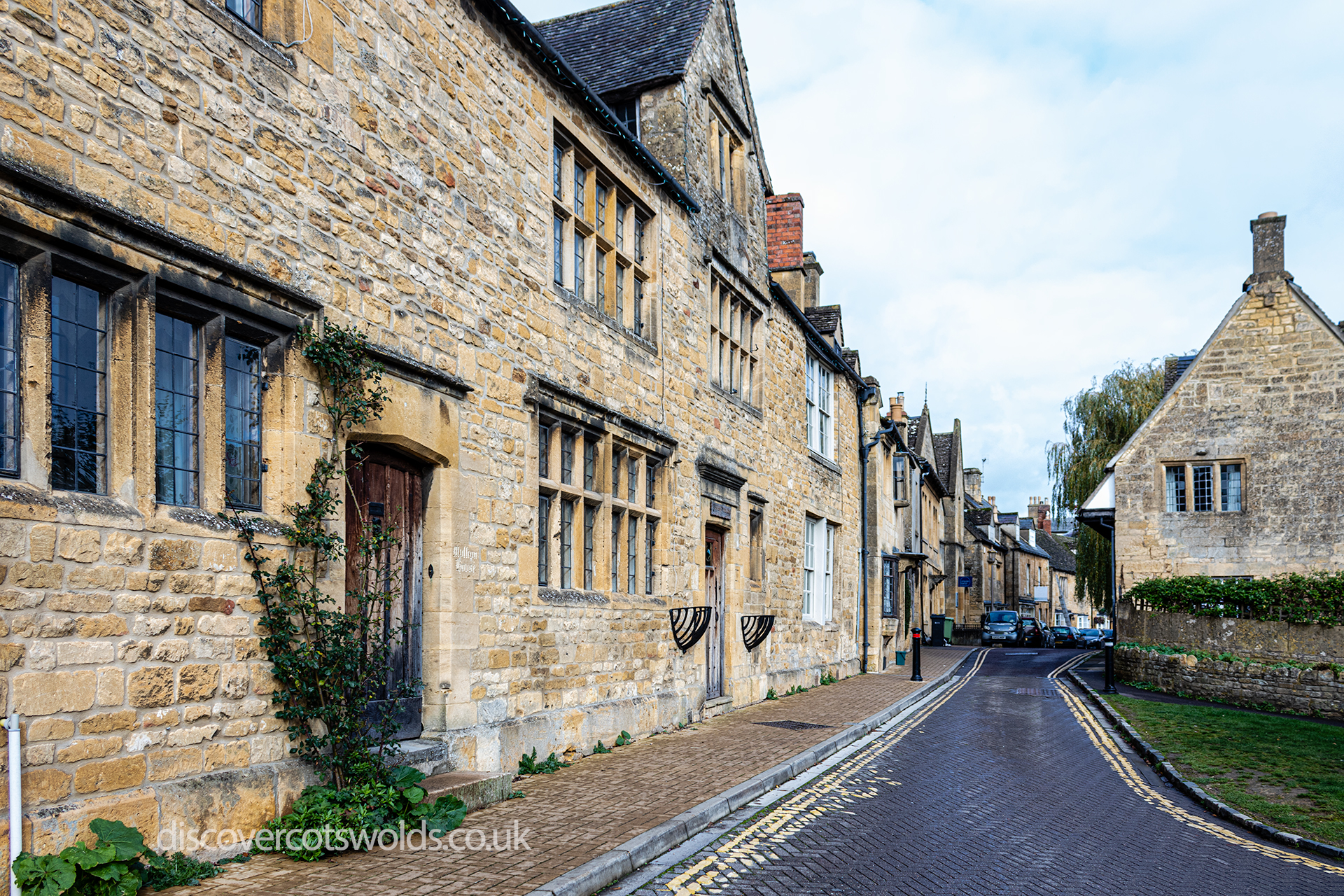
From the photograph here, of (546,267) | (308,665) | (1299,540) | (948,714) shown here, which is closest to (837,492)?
(948,714)

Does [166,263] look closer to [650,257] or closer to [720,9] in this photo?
[650,257]

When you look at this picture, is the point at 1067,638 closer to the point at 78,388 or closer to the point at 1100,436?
the point at 1100,436

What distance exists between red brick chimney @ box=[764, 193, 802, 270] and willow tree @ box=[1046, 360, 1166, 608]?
14.8m

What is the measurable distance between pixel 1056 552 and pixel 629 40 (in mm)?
77437

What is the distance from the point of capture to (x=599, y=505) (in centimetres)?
1138

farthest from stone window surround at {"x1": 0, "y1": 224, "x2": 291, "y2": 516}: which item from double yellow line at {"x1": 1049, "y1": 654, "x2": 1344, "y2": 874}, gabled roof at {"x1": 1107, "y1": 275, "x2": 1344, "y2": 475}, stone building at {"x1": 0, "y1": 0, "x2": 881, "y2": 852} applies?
gabled roof at {"x1": 1107, "y1": 275, "x2": 1344, "y2": 475}

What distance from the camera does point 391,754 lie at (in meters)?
7.08

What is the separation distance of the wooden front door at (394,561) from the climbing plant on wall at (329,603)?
58 mm

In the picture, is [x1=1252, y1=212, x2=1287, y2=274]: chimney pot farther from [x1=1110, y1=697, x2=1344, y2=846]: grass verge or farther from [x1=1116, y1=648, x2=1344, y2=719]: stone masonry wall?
[x1=1110, y1=697, x2=1344, y2=846]: grass verge

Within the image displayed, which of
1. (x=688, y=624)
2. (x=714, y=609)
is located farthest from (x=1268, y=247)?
(x=688, y=624)

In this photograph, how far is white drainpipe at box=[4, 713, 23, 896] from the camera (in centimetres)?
450

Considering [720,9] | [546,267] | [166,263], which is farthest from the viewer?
[720,9]

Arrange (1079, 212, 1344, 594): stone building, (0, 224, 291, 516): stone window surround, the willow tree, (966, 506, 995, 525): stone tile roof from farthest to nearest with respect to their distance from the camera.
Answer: (966, 506, 995, 525): stone tile roof
the willow tree
(1079, 212, 1344, 594): stone building
(0, 224, 291, 516): stone window surround

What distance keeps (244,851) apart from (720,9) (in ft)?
46.7
